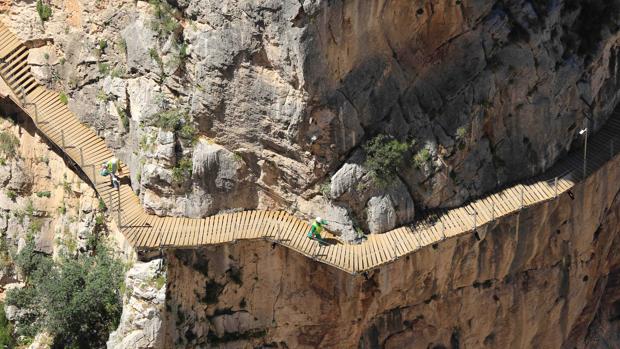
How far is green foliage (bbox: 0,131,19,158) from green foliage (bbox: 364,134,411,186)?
12776 millimetres

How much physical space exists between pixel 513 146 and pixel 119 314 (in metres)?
15.2

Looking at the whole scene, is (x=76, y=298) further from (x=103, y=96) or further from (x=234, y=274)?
(x=103, y=96)

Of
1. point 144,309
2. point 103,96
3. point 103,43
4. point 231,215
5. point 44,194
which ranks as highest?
point 103,43

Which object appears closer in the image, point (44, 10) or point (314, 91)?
point (314, 91)

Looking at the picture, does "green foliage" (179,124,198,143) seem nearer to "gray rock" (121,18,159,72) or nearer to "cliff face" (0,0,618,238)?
"cliff face" (0,0,618,238)

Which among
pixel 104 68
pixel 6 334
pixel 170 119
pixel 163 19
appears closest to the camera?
pixel 163 19

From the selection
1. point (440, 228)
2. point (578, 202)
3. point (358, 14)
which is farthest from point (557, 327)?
point (358, 14)

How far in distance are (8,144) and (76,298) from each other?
20.6 ft

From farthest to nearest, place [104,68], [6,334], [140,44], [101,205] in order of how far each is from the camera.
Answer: [6,334], [101,205], [104,68], [140,44]

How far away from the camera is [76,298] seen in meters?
49.3

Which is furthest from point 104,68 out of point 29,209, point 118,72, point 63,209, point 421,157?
point 421,157

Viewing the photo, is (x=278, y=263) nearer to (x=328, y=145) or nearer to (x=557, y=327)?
(x=328, y=145)

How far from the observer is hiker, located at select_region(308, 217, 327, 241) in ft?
158

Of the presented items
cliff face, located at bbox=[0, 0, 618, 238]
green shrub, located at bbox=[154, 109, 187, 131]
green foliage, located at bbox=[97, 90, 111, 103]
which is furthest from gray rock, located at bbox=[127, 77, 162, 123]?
green foliage, located at bbox=[97, 90, 111, 103]
